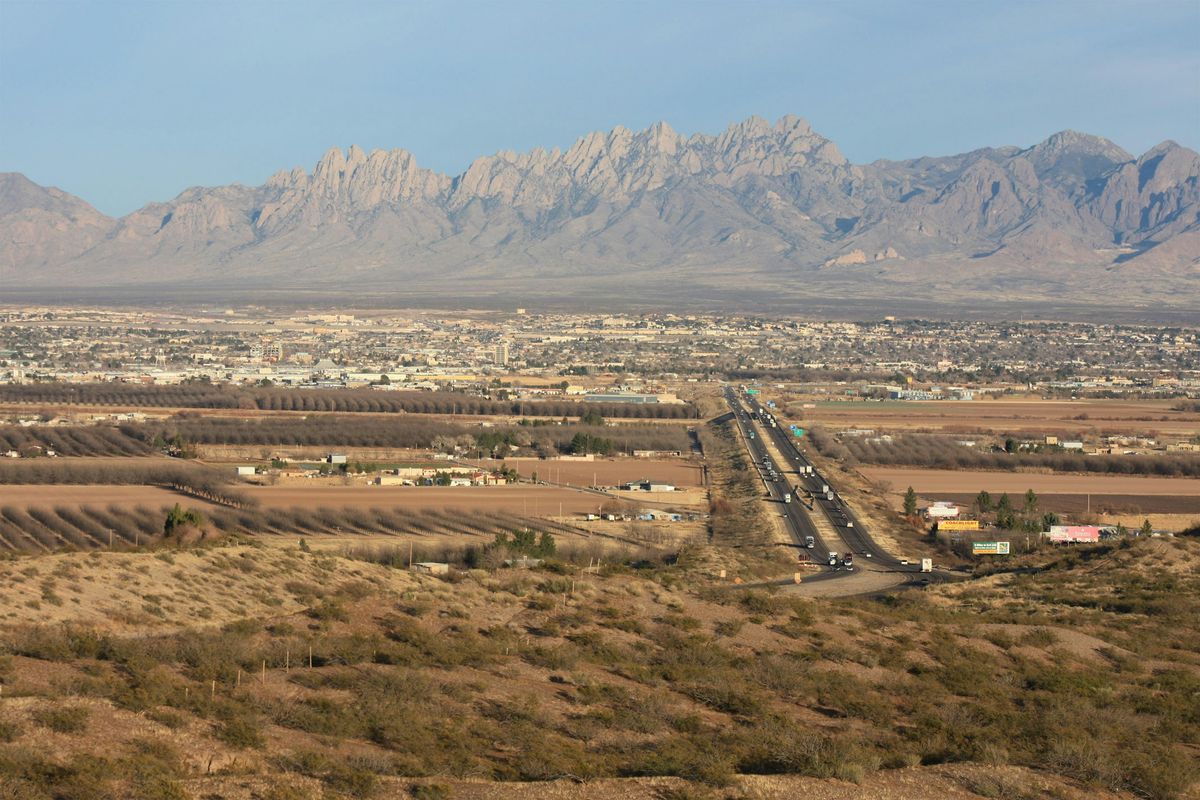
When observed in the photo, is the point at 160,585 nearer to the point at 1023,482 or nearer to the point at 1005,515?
the point at 1005,515

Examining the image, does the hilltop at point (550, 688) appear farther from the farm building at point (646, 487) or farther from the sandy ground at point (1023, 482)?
the sandy ground at point (1023, 482)

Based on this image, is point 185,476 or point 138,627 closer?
point 138,627

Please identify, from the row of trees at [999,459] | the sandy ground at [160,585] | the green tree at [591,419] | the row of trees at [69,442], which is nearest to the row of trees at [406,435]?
the row of trees at [69,442]

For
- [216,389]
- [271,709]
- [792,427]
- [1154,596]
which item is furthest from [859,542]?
[216,389]

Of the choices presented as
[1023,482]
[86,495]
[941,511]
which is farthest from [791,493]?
[86,495]

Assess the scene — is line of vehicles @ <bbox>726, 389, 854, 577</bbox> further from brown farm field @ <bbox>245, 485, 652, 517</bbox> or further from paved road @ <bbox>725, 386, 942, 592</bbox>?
brown farm field @ <bbox>245, 485, 652, 517</bbox>

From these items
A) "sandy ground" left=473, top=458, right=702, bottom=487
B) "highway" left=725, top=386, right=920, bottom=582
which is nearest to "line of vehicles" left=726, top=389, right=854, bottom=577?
"highway" left=725, top=386, right=920, bottom=582

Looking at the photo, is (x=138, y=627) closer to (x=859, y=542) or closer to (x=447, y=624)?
(x=447, y=624)
